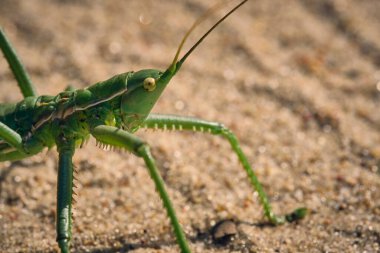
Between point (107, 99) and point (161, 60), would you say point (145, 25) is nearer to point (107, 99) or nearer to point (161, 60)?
point (161, 60)

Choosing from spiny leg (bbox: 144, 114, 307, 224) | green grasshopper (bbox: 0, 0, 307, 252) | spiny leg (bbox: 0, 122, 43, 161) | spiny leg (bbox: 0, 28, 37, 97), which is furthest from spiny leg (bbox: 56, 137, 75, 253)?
spiny leg (bbox: 0, 28, 37, 97)

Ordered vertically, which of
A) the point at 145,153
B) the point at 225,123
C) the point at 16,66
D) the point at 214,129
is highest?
the point at 16,66

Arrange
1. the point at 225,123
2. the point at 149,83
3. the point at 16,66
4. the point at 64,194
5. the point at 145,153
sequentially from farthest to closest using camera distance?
1. the point at 225,123
2. the point at 16,66
3. the point at 149,83
4. the point at 64,194
5. the point at 145,153

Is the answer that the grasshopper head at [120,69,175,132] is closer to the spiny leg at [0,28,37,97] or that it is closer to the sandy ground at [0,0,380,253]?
the sandy ground at [0,0,380,253]

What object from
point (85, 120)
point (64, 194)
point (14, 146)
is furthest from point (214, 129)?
point (14, 146)

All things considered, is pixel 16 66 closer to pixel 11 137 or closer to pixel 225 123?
pixel 11 137

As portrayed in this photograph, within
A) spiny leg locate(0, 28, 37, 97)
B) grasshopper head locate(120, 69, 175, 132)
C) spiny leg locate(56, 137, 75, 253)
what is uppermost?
spiny leg locate(0, 28, 37, 97)
